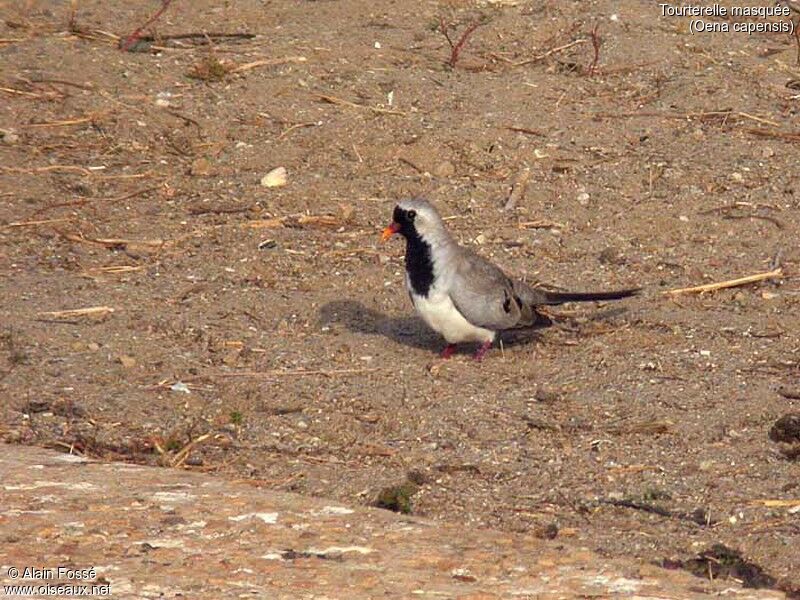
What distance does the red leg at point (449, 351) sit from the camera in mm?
6527

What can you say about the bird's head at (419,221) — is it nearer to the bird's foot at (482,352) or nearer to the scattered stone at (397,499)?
the bird's foot at (482,352)

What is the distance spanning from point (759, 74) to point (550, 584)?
6159 mm

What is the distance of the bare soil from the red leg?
0.07 m

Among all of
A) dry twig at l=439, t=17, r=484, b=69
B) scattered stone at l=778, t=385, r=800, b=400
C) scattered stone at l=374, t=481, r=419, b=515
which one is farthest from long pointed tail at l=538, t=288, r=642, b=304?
dry twig at l=439, t=17, r=484, b=69

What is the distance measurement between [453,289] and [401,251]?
1180 millimetres

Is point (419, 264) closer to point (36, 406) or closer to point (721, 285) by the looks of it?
point (721, 285)

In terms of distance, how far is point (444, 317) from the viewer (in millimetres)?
6301

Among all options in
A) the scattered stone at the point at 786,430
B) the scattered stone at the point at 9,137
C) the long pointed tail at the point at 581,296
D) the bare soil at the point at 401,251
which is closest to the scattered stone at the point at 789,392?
the bare soil at the point at 401,251

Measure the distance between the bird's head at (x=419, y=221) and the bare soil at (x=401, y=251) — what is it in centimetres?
50

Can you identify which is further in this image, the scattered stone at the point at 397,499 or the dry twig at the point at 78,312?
the dry twig at the point at 78,312

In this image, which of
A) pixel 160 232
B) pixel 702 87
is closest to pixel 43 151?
pixel 160 232

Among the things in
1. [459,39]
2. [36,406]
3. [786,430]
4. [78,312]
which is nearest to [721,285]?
[786,430]

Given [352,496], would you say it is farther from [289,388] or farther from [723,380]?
[723,380]

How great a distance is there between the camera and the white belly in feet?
20.6
